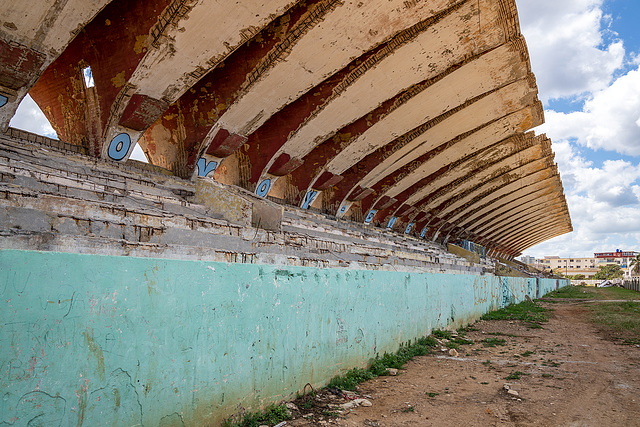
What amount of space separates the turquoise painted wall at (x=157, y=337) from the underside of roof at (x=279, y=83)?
7.49 m

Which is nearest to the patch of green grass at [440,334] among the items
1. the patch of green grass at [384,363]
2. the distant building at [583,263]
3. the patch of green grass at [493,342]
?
Answer: the patch of green grass at [384,363]

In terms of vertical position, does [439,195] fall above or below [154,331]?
above

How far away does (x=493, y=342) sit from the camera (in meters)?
9.19

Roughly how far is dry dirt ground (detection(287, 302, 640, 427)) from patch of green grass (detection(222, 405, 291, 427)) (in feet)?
0.48

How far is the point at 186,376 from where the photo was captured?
3246 mm

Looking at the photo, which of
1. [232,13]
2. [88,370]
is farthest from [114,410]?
[232,13]

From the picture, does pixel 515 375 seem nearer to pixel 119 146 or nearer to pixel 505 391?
pixel 505 391

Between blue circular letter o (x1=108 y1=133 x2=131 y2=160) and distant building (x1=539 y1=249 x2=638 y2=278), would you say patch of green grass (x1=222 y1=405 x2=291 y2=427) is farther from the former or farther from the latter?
distant building (x1=539 y1=249 x2=638 y2=278)

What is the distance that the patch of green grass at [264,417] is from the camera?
3.63 meters

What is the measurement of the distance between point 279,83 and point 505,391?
9804 mm

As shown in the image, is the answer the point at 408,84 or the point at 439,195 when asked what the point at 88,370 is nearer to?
the point at 408,84

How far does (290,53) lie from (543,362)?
9.27m

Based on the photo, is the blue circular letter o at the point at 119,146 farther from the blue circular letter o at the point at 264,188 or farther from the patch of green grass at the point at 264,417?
the patch of green grass at the point at 264,417

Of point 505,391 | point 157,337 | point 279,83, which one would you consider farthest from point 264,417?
point 279,83
